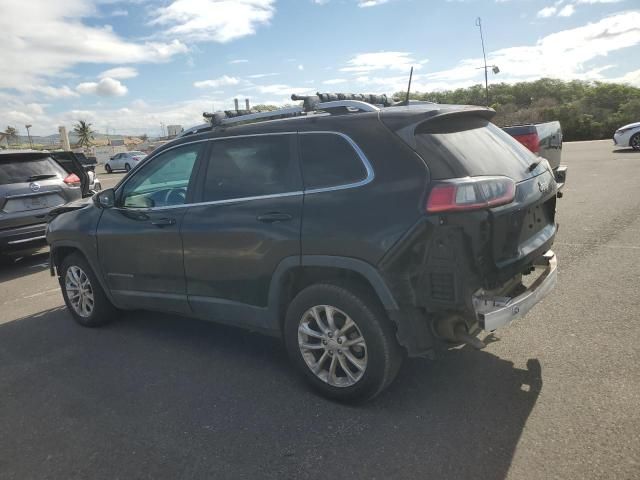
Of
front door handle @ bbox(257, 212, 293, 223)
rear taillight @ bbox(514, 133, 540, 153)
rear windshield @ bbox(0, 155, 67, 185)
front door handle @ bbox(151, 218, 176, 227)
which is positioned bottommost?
front door handle @ bbox(151, 218, 176, 227)

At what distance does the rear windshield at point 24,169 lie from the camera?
7.79 metres

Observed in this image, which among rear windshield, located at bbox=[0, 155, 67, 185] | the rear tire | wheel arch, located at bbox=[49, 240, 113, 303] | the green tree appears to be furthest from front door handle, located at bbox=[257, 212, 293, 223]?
the green tree

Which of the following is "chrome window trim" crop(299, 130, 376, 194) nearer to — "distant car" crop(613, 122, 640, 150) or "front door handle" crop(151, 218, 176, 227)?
"front door handle" crop(151, 218, 176, 227)

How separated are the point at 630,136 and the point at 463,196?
1932cm

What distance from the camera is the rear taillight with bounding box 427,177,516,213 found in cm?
274

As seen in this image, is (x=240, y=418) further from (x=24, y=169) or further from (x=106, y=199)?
(x=24, y=169)

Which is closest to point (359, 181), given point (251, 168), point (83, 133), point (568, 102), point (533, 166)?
point (251, 168)

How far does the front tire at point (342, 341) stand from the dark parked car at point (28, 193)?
601 cm

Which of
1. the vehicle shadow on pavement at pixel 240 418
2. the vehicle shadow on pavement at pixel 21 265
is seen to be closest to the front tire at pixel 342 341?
the vehicle shadow on pavement at pixel 240 418

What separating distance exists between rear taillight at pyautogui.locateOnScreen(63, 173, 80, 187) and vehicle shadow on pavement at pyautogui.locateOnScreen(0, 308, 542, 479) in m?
4.75

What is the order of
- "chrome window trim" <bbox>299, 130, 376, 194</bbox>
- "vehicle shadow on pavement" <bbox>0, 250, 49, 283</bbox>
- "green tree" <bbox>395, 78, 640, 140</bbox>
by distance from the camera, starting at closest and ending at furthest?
"chrome window trim" <bbox>299, 130, 376, 194</bbox>
"vehicle shadow on pavement" <bbox>0, 250, 49, 283</bbox>
"green tree" <bbox>395, 78, 640, 140</bbox>

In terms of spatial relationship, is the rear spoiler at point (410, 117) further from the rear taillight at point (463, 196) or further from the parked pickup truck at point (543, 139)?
the parked pickup truck at point (543, 139)

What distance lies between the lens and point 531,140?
7.15m

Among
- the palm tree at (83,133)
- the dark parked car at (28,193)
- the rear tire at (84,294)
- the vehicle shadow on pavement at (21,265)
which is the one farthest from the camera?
the palm tree at (83,133)
